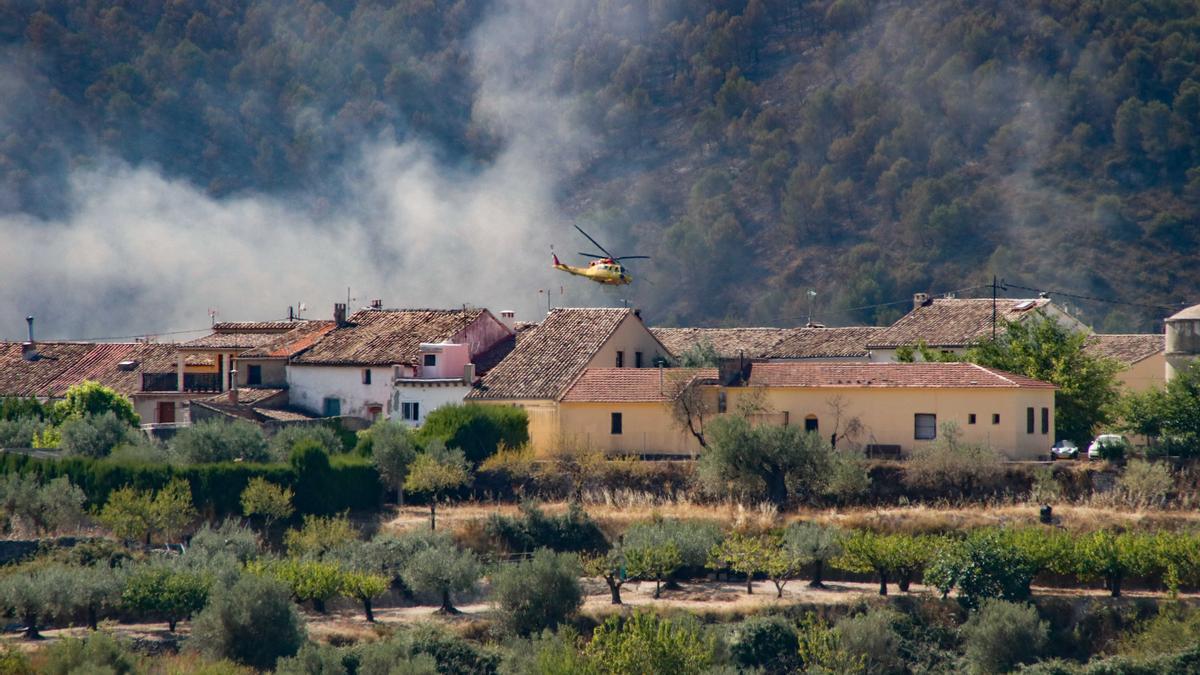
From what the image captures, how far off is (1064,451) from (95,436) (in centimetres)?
3052

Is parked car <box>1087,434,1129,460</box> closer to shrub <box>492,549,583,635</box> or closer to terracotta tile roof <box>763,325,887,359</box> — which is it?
shrub <box>492,549,583,635</box>

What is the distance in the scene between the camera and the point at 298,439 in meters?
57.7

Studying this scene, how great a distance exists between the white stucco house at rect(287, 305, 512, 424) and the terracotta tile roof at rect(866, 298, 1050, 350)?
16492 mm

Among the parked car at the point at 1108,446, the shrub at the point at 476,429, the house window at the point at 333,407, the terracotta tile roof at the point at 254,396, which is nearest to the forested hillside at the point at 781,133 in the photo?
the parked car at the point at 1108,446

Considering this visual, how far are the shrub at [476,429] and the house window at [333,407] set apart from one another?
8.37 metres

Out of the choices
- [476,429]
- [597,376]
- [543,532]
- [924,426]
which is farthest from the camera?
[597,376]

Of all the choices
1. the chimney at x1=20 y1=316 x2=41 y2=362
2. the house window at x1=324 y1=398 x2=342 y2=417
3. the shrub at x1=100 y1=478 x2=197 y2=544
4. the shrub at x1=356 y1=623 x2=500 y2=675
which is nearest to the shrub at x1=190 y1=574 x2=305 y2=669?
the shrub at x1=356 y1=623 x2=500 y2=675

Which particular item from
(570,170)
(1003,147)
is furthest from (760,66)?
(1003,147)

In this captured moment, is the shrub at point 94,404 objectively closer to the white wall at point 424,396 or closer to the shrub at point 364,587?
the white wall at point 424,396

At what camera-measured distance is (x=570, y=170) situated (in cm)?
17475

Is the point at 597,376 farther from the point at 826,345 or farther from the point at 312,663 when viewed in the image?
the point at 312,663

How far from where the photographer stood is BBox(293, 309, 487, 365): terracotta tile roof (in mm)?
67250

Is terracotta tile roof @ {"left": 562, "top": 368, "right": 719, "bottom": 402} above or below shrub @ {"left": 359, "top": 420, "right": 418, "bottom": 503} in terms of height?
above

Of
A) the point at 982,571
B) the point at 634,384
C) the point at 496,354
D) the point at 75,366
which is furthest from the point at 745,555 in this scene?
the point at 75,366
